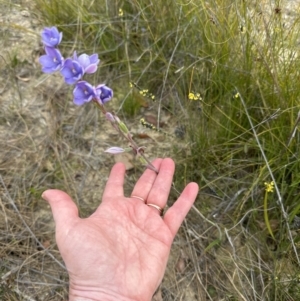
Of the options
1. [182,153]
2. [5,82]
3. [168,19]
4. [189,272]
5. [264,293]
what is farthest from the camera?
[5,82]

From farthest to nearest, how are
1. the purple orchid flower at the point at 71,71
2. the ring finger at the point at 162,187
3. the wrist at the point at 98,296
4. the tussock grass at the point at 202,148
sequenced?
1. the tussock grass at the point at 202,148
2. the ring finger at the point at 162,187
3. the wrist at the point at 98,296
4. the purple orchid flower at the point at 71,71

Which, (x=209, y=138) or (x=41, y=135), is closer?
(x=209, y=138)

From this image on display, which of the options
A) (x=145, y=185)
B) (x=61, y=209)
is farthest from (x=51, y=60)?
(x=145, y=185)

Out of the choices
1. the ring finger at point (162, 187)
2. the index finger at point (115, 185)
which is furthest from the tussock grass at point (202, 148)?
the index finger at point (115, 185)

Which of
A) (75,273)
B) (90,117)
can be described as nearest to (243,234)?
(75,273)

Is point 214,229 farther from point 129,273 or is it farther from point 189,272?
point 129,273

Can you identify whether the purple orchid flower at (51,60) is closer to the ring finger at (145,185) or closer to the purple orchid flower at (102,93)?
the purple orchid flower at (102,93)
